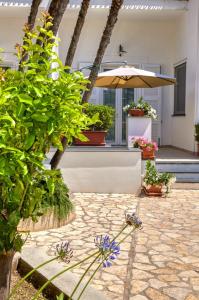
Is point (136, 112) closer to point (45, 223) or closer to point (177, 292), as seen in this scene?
point (45, 223)

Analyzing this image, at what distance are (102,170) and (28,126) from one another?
6.54m

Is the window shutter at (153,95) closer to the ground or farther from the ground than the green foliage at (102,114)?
farther from the ground

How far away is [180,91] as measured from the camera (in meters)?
13.3

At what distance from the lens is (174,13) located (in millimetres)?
12836

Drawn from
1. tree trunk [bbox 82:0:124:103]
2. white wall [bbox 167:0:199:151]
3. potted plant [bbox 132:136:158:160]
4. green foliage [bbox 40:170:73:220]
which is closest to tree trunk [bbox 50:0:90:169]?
tree trunk [bbox 82:0:124:103]

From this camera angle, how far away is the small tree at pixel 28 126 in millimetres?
1771

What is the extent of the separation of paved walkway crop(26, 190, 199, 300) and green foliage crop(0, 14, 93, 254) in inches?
70.5

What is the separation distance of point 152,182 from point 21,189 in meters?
6.38

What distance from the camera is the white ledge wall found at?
827 centimetres

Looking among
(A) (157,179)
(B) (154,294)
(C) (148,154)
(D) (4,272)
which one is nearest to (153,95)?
(C) (148,154)

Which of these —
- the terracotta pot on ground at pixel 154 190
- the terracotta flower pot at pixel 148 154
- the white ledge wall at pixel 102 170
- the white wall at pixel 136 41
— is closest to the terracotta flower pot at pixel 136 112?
the terracotta flower pot at pixel 148 154

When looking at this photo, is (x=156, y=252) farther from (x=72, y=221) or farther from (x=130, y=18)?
(x=130, y=18)

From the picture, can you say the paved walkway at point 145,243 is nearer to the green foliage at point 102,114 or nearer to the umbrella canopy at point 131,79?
the green foliage at point 102,114

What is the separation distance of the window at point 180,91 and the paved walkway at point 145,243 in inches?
218
